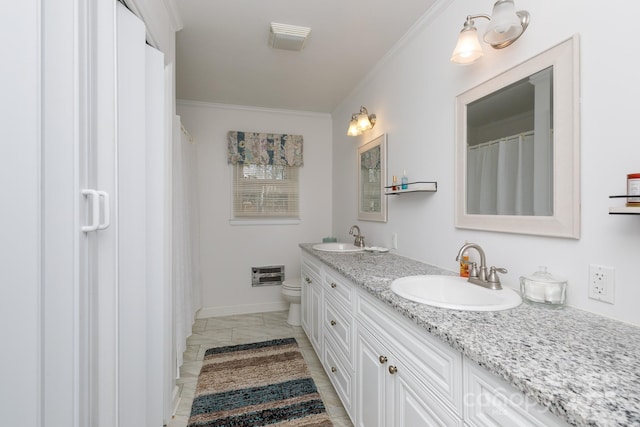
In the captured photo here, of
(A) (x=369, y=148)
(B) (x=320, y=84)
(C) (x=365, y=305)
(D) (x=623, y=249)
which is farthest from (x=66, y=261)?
(B) (x=320, y=84)

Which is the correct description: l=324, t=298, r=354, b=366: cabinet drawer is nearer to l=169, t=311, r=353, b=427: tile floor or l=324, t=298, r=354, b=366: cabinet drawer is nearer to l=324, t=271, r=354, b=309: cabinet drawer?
l=324, t=271, r=354, b=309: cabinet drawer

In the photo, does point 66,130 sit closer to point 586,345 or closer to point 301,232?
point 586,345

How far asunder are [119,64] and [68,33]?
56 cm

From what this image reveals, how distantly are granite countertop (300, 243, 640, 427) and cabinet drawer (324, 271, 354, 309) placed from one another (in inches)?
17.3

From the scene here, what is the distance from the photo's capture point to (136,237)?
1269 millimetres

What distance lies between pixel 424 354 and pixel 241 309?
8.99 feet

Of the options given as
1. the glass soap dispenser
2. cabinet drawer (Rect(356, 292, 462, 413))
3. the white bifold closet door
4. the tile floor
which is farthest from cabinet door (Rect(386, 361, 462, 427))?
the white bifold closet door

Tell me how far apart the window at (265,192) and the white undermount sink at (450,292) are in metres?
2.23

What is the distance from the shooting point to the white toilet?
283 centimetres

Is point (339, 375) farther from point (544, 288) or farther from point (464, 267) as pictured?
point (544, 288)

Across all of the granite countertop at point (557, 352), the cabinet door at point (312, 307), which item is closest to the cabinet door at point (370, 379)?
the granite countertop at point (557, 352)

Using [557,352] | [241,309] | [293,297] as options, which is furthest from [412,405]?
[241,309]

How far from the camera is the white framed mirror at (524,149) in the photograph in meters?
1.00

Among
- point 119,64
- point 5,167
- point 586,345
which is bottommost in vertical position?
point 586,345
